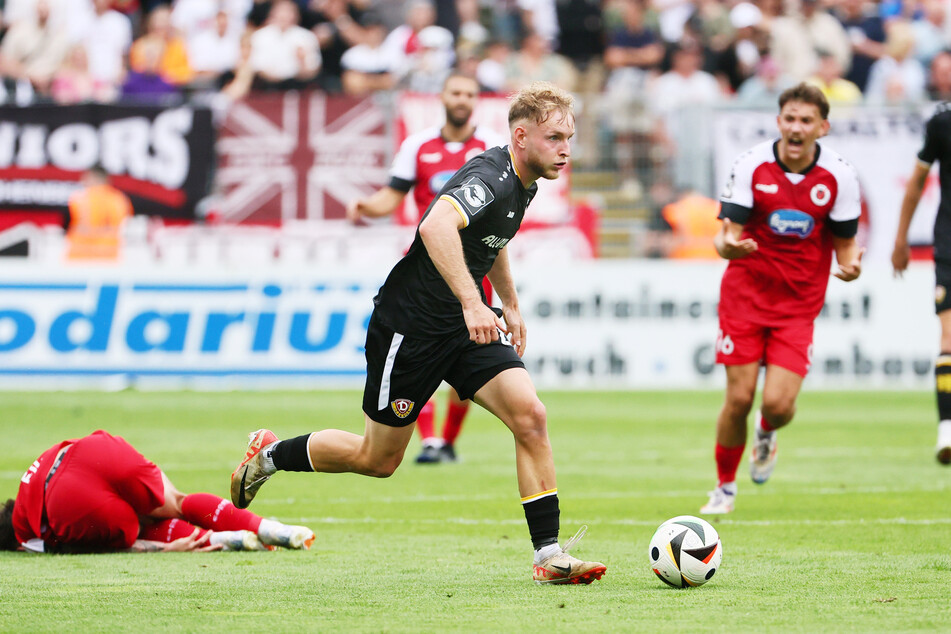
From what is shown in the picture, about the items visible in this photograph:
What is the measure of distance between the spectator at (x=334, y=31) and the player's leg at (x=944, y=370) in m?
13.5

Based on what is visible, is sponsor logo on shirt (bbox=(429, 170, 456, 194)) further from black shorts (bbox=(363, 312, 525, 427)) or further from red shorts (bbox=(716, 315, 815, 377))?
black shorts (bbox=(363, 312, 525, 427))

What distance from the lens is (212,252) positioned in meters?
19.5

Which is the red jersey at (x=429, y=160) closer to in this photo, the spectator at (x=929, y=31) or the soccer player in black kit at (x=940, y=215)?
the soccer player in black kit at (x=940, y=215)

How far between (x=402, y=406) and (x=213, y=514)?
4.39ft

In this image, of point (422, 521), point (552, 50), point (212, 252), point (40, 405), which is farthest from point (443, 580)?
point (552, 50)

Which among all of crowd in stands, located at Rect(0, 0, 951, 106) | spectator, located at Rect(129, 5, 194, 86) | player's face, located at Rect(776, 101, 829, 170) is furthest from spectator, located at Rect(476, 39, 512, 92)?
player's face, located at Rect(776, 101, 829, 170)

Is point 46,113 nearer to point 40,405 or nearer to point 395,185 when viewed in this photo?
point 40,405

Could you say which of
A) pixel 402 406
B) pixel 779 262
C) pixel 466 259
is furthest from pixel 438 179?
pixel 402 406

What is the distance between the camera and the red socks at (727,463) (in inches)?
347

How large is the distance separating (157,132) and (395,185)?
10.3 meters

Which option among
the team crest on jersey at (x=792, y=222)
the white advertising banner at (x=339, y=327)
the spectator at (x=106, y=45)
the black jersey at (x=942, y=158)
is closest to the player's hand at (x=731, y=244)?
the team crest on jersey at (x=792, y=222)

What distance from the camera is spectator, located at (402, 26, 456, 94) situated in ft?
67.7

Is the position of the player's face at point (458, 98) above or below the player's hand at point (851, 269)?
above

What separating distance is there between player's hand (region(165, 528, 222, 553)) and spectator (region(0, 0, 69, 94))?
16091mm
